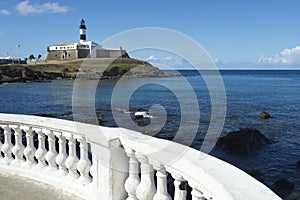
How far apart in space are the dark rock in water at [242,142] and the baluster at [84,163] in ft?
49.7

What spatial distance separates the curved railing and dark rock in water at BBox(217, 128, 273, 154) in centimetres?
1499

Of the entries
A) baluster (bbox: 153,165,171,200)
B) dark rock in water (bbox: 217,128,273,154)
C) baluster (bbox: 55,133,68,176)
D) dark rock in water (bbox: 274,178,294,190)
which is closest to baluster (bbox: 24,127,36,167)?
baluster (bbox: 55,133,68,176)

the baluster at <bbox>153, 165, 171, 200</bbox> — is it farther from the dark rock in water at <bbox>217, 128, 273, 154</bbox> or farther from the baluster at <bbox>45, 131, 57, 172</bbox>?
the dark rock in water at <bbox>217, 128, 273, 154</bbox>

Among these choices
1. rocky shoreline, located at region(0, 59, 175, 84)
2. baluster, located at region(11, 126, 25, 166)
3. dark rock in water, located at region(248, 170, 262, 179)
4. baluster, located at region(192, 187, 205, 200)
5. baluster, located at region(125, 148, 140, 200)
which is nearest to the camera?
baluster, located at region(192, 187, 205, 200)

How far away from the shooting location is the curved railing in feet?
6.73

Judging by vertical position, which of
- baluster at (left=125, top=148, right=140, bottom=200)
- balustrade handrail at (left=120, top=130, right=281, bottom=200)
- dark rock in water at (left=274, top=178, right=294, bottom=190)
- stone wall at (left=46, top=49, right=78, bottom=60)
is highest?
stone wall at (left=46, top=49, right=78, bottom=60)

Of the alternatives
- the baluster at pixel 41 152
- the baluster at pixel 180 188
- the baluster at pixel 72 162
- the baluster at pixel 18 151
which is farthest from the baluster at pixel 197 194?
the baluster at pixel 18 151

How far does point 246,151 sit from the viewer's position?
17.8 meters

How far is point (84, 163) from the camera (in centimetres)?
382

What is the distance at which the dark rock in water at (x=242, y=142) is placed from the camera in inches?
709

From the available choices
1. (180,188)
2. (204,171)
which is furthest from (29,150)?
(204,171)

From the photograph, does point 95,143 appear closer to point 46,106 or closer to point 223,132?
point 223,132

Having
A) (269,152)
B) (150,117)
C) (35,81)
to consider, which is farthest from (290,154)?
(35,81)

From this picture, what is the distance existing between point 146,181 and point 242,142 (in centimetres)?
1658
